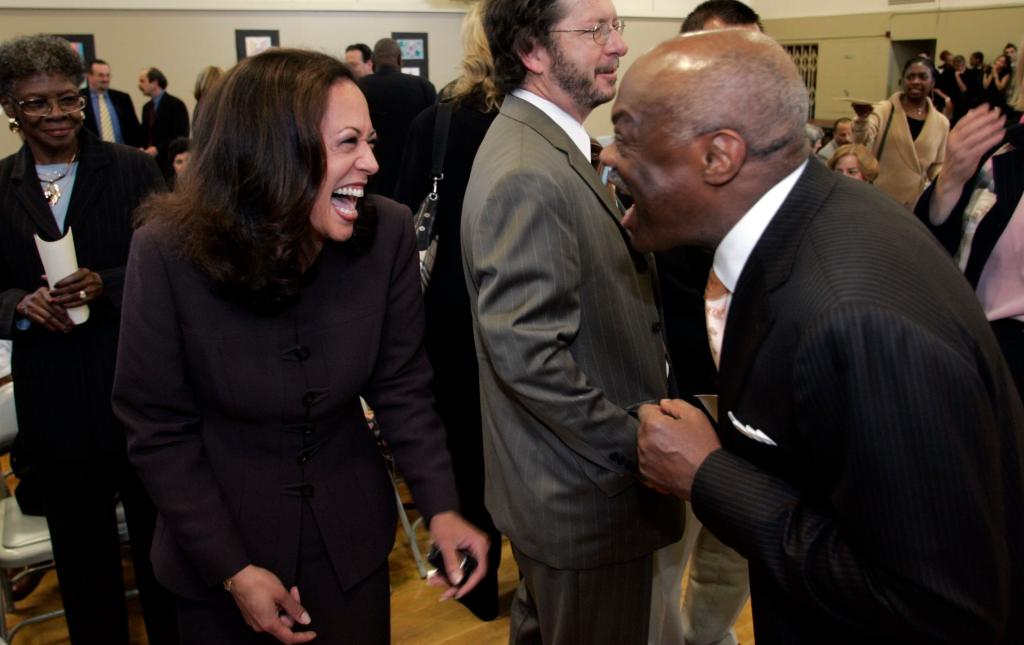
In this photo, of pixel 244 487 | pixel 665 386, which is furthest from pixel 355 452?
pixel 665 386

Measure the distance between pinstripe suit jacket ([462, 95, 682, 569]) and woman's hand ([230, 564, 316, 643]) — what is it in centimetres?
61

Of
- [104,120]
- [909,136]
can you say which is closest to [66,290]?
[909,136]

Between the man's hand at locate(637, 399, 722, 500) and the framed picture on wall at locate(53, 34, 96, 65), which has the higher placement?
the framed picture on wall at locate(53, 34, 96, 65)

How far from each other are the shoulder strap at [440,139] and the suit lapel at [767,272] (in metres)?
1.71

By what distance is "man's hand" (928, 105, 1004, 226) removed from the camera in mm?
2340

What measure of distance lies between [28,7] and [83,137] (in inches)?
366

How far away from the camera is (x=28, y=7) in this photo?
1018 centimetres

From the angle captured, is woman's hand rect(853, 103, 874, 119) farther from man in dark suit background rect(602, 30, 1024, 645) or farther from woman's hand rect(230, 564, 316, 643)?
woman's hand rect(230, 564, 316, 643)

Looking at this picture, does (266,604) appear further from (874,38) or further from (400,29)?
(874,38)

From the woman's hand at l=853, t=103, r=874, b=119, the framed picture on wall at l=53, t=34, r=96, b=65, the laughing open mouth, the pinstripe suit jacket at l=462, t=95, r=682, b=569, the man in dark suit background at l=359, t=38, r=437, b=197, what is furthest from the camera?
the framed picture on wall at l=53, t=34, r=96, b=65

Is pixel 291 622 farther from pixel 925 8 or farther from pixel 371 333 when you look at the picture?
pixel 925 8

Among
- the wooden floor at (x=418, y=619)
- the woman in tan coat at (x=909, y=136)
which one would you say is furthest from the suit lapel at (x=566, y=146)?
the woman in tan coat at (x=909, y=136)

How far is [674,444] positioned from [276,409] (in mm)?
738

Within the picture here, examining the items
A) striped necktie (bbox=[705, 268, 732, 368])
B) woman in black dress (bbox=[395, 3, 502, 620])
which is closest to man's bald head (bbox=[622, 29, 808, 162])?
striped necktie (bbox=[705, 268, 732, 368])
